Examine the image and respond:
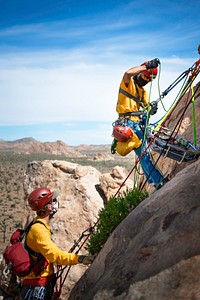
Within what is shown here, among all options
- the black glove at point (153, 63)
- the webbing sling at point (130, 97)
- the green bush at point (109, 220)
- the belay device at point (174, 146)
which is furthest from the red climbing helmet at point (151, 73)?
the green bush at point (109, 220)

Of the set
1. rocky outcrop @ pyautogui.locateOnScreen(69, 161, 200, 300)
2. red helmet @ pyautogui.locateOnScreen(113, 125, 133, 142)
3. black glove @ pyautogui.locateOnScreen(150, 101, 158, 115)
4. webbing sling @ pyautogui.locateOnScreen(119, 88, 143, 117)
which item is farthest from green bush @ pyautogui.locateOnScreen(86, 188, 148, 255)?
black glove @ pyautogui.locateOnScreen(150, 101, 158, 115)

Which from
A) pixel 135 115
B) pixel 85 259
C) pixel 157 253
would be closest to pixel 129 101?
pixel 135 115

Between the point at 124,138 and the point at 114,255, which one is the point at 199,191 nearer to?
the point at 114,255

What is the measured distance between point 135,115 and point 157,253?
432 cm

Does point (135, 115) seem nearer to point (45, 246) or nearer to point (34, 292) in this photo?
point (45, 246)

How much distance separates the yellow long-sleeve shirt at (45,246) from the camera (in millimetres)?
4590

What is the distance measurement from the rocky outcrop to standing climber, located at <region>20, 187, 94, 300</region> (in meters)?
0.53

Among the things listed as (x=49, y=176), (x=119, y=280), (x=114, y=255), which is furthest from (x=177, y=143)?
(x=49, y=176)

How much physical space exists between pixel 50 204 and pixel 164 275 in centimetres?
248

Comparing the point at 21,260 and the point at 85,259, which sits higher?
the point at 21,260

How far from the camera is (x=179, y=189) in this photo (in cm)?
447

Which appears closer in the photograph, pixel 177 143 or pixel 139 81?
pixel 177 143

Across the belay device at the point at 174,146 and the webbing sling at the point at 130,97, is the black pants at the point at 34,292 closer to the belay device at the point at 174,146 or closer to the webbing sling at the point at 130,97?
the belay device at the point at 174,146

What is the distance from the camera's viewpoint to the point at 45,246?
4590 millimetres
